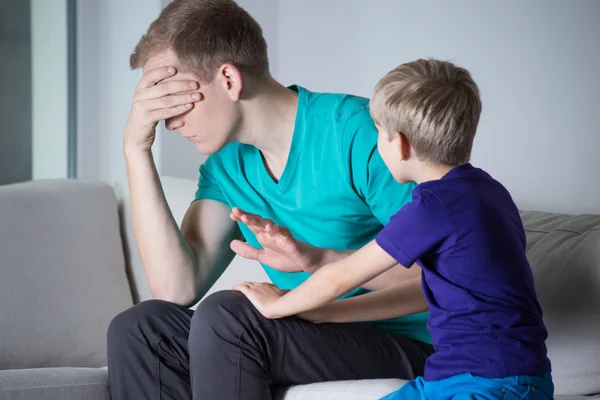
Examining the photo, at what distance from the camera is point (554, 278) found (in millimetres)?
1647

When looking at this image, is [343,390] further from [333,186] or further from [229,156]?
[229,156]

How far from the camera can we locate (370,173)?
1.45m

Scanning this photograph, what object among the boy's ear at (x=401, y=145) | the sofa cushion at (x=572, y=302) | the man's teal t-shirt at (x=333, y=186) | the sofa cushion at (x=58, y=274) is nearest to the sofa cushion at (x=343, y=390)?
the man's teal t-shirt at (x=333, y=186)

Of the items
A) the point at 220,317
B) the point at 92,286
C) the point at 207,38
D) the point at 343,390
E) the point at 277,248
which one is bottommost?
the point at 92,286

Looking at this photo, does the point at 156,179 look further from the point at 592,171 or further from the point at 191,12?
the point at 592,171

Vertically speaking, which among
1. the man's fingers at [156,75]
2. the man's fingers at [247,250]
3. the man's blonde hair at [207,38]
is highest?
the man's blonde hair at [207,38]

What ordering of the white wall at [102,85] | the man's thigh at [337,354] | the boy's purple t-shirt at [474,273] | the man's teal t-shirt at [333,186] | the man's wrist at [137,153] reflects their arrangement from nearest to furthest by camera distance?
1. the boy's purple t-shirt at [474,273]
2. the man's thigh at [337,354]
3. the man's teal t-shirt at [333,186]
4. the man's wrist at [137,153]
5. the white wall at [102,85]

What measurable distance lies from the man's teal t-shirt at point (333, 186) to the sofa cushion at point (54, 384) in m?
0.42

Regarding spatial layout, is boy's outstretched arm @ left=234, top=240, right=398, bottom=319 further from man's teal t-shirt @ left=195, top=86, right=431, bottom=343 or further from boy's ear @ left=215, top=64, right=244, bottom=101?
boy's ear @ left=215, top=64, right=244, bottom=101

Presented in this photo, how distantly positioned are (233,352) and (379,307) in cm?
27

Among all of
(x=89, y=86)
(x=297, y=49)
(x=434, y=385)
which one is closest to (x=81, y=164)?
(x=89, y=86)

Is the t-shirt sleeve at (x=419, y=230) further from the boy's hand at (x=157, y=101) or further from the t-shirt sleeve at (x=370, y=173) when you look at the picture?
the boy's hand at (x=157, y=101)

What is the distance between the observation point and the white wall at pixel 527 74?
2.01m

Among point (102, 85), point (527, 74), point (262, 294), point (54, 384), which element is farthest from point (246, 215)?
point (102, 85)
